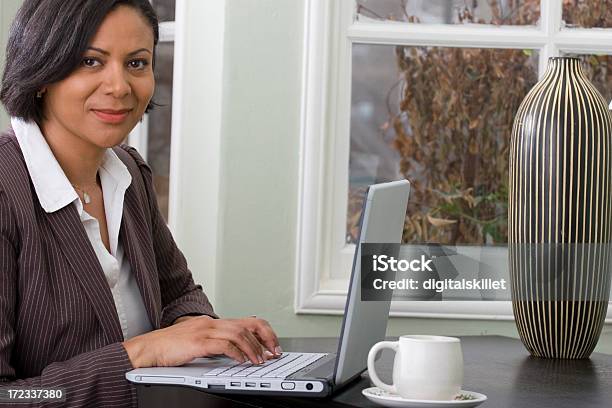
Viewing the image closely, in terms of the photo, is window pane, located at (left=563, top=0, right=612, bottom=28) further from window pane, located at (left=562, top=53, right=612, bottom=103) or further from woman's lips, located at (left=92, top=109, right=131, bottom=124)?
woman's lips, located at (left=92, top=109, right=131, bottom=124)

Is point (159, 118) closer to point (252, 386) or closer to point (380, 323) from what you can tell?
point (380, 323)

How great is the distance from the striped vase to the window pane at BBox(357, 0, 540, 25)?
0.99 m

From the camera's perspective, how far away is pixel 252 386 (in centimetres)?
141

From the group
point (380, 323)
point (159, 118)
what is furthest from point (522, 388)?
point (159, 118)

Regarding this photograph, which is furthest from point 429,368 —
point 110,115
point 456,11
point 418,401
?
point 456,11

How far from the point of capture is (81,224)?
1.74 metres

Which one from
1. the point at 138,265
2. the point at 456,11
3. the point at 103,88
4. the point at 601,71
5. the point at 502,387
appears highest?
the point at 456,11

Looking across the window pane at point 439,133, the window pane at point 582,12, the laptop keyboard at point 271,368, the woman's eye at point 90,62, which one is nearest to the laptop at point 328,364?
the laptop keyboard at point 271,368

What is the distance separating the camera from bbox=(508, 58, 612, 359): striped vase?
74.4 inches

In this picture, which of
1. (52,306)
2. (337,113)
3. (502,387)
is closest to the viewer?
(502,387)

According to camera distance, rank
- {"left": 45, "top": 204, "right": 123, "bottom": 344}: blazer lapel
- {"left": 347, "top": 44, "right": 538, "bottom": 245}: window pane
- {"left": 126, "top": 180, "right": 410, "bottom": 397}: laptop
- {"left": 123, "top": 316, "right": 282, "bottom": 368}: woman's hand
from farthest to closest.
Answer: {"left": 347, "top": 44, "right": 538, "bottom": 245}: window pane
{"left": 45, "top": 204, "right": 123, "bottom": 344}: blazer lapel
{"left": 123, "top": 316, "right": 282, "bottom": 368}: woman's hand
{"left": 126, "top": 180, "right": 410, "bottom": 397}: laptop

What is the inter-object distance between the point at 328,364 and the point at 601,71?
1.65 m

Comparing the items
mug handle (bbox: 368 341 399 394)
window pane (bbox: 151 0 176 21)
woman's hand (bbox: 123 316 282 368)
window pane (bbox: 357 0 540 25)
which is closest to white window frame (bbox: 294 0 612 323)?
window pane (bbox: 357 0 540 25)

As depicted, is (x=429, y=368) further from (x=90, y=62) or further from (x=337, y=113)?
(x=337, y=113)
